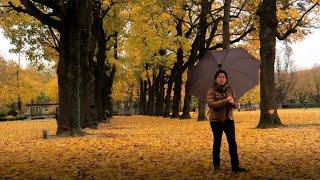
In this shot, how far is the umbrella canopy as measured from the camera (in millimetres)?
10031

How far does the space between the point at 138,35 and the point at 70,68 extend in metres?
20.7

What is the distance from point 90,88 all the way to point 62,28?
25.2 ft

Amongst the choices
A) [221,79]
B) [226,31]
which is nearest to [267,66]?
[226,31]

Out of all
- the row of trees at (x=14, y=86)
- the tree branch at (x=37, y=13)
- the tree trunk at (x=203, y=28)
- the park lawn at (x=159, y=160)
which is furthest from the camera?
the row of trees at (x=14, y=86)

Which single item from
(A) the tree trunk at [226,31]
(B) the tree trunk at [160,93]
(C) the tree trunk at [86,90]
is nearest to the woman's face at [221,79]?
(C) the tree trunk at [86,90]

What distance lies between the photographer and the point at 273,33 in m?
21.4

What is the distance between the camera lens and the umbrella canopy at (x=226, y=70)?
32.9ft

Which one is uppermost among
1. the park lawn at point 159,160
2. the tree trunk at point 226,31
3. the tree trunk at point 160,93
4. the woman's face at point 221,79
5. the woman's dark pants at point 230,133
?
the tree trunk at point 226,31

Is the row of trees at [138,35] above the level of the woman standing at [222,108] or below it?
above

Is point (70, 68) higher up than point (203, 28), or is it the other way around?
point (203, 28)

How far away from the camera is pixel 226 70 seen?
33.9 feet

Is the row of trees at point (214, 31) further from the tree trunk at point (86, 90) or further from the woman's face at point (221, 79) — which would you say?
the woman's face at point (221, 79)

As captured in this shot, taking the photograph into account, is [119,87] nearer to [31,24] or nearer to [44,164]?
[31,24]

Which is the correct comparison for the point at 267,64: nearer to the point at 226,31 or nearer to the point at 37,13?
the point at 226,31
